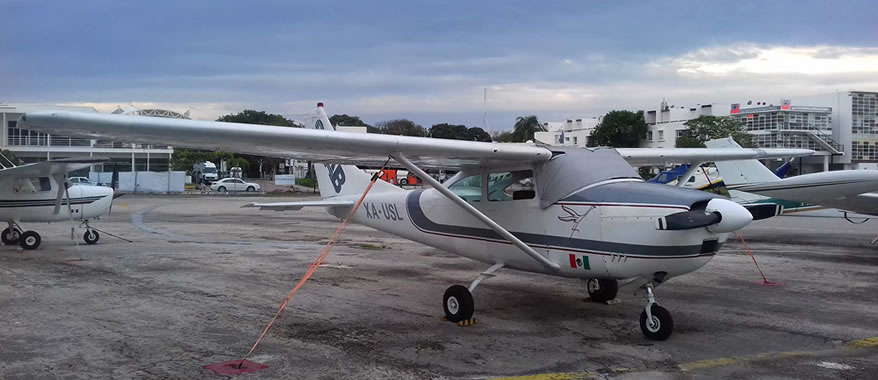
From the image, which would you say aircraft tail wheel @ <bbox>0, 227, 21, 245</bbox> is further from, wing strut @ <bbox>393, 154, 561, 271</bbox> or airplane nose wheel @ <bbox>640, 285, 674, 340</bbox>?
airplane nose wheel @ <bbox>640, 285, 674, 340</bbox>

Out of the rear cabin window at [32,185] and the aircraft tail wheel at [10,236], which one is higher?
the rear cabin window at [32,185]

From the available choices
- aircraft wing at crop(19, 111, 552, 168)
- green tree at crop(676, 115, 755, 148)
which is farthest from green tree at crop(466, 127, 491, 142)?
green tree at crop(676, 115, 755, 148)

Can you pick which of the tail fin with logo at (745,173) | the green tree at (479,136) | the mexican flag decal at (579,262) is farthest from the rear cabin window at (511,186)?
the tail fin with logo at (745,173)

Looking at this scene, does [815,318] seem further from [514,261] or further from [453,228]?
[453,228]

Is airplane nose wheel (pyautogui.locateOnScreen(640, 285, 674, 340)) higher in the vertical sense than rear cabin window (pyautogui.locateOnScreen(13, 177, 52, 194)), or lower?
lower

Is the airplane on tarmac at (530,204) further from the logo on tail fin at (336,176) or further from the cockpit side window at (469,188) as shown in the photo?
the logo on tail fin at (336,176)

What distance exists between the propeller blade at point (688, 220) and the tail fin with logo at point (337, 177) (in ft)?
17.1

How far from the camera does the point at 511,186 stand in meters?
7.93

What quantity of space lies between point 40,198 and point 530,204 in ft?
42.2

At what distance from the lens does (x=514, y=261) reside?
786 cm

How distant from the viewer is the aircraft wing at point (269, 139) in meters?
5.71

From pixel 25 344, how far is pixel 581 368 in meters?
5.36

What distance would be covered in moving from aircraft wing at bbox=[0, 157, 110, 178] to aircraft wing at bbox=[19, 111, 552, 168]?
8.18 metres

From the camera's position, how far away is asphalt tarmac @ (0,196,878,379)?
594cm
